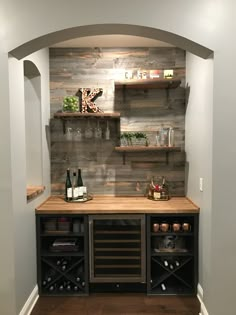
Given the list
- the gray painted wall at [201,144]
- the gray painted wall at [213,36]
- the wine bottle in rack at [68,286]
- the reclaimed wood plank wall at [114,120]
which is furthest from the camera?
the reclaimed wood plank wall at [114,120]

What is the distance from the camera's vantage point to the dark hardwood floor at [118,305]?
265 centimetres

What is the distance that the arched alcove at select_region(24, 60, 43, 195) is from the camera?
3.13 metres

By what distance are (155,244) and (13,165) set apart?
1.71m

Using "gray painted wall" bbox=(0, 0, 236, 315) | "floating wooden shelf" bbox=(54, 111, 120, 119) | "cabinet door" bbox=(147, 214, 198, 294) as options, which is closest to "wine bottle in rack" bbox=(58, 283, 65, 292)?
"cabinet door" bbox=(147, 214, 198, 294)

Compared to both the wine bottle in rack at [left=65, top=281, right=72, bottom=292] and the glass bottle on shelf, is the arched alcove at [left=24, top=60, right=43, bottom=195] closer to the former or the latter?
the glass bottle on shelf

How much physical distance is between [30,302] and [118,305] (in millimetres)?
844

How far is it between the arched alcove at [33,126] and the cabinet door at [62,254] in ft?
1.75

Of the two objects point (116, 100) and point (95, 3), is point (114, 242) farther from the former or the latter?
point (95, 3)

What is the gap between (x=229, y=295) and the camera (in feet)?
7.09

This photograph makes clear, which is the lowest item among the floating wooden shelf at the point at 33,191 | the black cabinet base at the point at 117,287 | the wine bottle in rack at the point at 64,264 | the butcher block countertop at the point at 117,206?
the black cabinet base at the point at 117,287

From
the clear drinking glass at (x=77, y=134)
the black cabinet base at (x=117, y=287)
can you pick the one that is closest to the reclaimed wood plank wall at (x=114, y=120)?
the clear drinking glass at (x=77, y=134)

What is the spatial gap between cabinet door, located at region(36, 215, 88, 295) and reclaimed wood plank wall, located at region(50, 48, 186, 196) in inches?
26.4

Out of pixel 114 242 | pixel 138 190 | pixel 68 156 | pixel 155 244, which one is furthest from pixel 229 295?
pixel 68 156

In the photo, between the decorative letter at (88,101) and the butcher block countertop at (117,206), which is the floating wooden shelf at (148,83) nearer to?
the decorative letter at (88,101)
